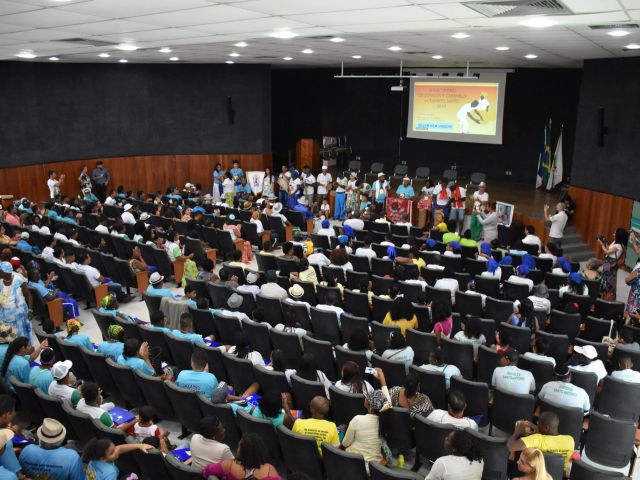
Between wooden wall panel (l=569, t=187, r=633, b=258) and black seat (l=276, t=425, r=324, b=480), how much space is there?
34.9ft

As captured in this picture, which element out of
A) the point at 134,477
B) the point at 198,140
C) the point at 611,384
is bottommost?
the point at 134,477

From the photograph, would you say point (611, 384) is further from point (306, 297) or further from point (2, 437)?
point (2, 437)

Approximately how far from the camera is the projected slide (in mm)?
19125

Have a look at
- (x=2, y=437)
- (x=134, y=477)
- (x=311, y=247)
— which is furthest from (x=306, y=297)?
(x=2, y=437)

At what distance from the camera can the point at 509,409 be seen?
227 inches

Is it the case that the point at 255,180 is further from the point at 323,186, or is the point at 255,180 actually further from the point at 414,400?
the point at 414,400

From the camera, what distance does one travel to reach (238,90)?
2064cm

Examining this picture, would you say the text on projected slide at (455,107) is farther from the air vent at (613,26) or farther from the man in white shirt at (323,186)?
the air vent at (613,26)

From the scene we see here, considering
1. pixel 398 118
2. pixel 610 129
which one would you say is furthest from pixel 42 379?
pixel 398 118

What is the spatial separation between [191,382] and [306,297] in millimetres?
3172

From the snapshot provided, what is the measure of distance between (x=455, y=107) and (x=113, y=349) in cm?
1626

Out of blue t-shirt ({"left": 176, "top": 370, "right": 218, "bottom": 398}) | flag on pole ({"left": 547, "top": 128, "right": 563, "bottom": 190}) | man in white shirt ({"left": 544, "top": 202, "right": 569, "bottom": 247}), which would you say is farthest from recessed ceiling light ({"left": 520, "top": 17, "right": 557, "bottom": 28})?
flag on pole ({"left": 547, "top": 128, "right": 563, "bottom": 190})

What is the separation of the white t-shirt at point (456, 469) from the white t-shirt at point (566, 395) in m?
1.56

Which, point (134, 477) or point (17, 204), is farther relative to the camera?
point (17, 204)
